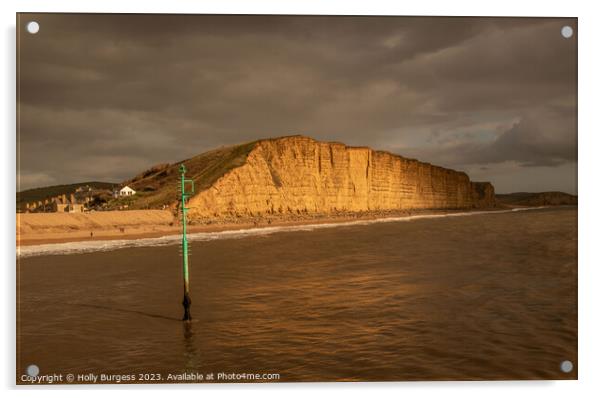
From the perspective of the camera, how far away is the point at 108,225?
3966cm

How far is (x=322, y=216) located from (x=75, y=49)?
59700 millimetres

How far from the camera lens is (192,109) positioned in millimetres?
12695

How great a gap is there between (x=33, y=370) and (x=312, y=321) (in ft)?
18.1

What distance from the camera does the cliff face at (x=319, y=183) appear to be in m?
57.8

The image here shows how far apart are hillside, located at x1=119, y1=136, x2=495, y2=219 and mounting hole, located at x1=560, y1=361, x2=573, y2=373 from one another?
44.5m

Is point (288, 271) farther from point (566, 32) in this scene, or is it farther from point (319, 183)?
point (319, 183)

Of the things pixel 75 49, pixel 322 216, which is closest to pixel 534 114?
pixel 75 49

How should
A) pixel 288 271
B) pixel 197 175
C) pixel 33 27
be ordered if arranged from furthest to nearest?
pixel 197 175 → pixel 288 271 → pixel 33 27

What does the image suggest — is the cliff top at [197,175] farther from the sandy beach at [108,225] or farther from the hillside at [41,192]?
the hillside at [41,192]

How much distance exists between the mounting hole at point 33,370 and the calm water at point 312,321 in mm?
80

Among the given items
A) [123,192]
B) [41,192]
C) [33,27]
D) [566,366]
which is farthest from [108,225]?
[566,366]

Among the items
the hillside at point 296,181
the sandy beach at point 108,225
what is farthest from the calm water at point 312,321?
the hillside at point 296,181

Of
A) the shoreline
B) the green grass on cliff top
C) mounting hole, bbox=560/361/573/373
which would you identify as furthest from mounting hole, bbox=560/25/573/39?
the green grass on cliff top

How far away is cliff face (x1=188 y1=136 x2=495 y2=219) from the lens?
57.8m
